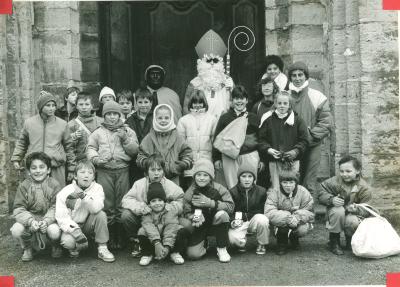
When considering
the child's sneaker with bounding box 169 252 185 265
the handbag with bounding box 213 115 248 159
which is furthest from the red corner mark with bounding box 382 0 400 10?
the child's sneaker with bounding box 169 252 185 265

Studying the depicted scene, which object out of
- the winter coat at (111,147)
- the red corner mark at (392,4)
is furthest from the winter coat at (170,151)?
the red corner mark at (392,4)

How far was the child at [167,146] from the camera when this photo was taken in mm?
5328

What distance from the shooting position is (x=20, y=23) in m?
6.20

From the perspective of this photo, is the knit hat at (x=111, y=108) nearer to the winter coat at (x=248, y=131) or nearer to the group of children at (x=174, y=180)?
the group of children at (x=174, y=180)

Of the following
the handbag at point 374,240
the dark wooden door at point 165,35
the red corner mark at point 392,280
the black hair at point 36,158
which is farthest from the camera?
the dark wooden door at point 165,35

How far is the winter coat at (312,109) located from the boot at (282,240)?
111cm

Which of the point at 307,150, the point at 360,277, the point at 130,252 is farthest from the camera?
the point at 307,150

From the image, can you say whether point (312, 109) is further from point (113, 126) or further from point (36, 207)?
point (36, 207)

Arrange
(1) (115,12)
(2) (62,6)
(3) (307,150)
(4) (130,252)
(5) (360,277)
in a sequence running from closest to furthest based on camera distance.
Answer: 1. (5) (360,277)
2. (4) (130,252)
3. (3) (307,150)
4. (2) (62,6)
5. (1) (115,12)

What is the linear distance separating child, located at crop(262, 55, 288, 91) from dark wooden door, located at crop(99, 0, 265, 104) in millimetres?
1463

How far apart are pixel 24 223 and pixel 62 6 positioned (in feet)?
10.3

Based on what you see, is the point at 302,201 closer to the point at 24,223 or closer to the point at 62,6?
the point at 24,223

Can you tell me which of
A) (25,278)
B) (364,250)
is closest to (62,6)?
(25,278)

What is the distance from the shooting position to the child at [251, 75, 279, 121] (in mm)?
5777
